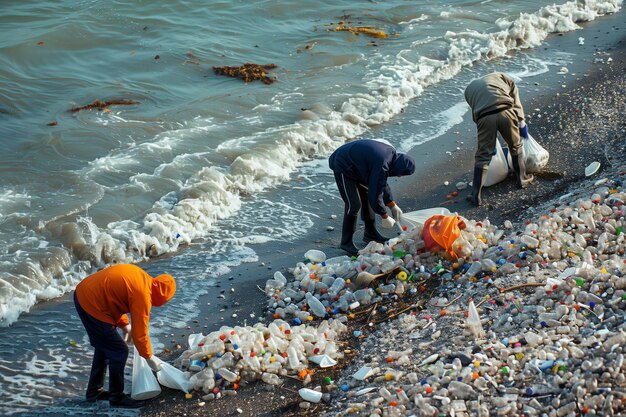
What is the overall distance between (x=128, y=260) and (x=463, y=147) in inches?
199

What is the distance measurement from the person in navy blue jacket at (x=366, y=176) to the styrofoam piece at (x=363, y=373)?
7.68ft

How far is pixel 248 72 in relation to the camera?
1511 cm

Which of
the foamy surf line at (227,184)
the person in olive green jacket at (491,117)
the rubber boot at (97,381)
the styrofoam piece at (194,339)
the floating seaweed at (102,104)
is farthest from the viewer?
the floating seaweed at (102,104)

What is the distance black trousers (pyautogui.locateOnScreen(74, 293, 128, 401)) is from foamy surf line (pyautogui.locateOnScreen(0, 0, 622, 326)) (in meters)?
1.91

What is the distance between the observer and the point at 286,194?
10578 mm

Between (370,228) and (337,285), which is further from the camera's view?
(370,228)

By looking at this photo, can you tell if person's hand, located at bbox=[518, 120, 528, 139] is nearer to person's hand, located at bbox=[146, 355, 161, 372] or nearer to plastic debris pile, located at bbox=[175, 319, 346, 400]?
plastic debris pile, located at bbox=[175, 319, 346, 400]

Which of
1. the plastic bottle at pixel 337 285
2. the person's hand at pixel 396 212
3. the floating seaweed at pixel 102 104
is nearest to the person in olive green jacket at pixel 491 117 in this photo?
the person's hand at pixel 396 212

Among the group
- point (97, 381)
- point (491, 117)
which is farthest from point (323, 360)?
point (491, 117)

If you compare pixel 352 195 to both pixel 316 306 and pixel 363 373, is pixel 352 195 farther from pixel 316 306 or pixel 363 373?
pixel 363 373

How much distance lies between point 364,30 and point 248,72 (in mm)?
3773

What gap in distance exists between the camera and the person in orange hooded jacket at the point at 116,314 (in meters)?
6.10

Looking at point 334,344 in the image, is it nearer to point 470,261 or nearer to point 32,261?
point 470,261

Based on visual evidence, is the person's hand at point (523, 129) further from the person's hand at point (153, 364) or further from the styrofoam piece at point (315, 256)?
the person's hand at point (153, 364)
